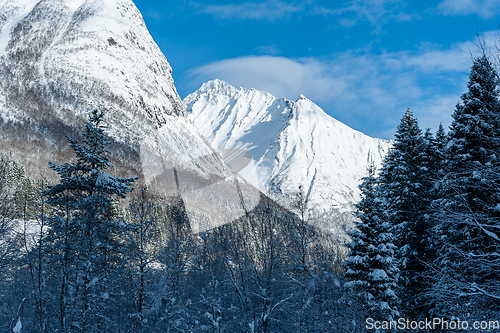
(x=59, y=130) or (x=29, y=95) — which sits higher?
(x=29, y=95)

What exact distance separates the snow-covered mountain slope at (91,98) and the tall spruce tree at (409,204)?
274 feet

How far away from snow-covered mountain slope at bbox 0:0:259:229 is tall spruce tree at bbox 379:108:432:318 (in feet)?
274

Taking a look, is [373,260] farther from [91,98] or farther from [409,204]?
[91,98]

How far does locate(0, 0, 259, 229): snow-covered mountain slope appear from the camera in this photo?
393 ft

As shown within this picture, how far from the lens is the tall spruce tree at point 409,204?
53.1ft

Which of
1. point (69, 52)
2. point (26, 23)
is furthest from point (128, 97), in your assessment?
point (26, 23)

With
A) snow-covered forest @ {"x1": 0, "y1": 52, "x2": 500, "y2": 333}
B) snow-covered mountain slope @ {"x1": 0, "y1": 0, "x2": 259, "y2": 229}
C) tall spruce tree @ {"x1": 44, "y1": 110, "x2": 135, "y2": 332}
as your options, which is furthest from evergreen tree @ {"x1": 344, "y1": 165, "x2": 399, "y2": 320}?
snow-covered mountain slope @ {"x1": 0, "y1": 0, "x2": 259, "y2": 229}

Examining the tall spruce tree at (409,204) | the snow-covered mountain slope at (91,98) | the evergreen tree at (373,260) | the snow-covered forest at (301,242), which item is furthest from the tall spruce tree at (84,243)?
the snow-covered mountain slope at (91,98)

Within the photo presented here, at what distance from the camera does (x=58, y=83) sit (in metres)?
143

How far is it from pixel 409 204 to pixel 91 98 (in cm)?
15115

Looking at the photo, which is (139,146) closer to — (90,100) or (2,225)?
(90,100)

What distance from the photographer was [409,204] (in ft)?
56.9

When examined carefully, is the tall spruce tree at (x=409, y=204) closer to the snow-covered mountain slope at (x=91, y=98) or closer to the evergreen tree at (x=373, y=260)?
the evergreen tree at (x=373, y=260)

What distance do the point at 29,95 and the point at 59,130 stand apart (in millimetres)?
26615
